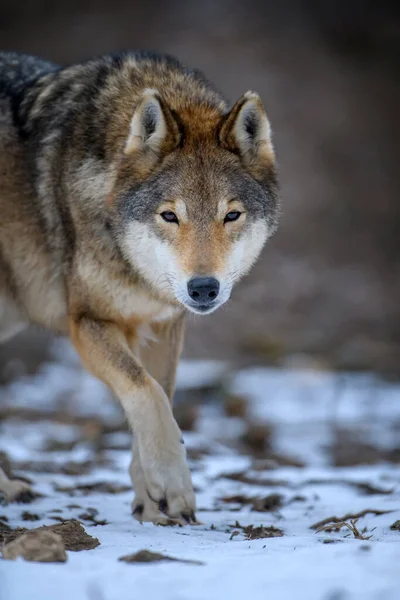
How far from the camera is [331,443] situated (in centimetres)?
823

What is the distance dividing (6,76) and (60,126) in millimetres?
899

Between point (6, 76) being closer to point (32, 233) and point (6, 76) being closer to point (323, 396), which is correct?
point (32, 233)

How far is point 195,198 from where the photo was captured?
4996 mm

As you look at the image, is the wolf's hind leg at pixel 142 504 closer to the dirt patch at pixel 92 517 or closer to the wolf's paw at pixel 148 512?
the wolf's paw at pixel 148 512

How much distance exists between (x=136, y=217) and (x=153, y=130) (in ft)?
1.72

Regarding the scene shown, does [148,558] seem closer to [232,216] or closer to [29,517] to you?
[29,517]

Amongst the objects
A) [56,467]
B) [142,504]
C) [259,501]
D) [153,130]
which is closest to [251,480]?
[259,501]

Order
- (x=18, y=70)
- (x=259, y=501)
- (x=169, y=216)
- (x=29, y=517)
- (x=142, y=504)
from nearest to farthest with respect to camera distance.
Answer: (x=29, y=517), (x=169, y=216), (x=142, y=504), (x=259, y=501), (x=18, y=70)

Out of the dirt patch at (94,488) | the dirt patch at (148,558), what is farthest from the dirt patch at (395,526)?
the dirt patch at (94,488)

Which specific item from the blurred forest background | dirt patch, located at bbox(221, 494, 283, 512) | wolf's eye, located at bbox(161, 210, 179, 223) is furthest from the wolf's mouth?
the blurred forest background

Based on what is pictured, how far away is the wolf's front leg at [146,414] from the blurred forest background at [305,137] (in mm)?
5827

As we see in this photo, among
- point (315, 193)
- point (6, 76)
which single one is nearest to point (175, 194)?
point (6, 76)

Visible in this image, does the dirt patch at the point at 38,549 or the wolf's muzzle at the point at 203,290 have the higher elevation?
the wolf's muzzle at the point at 203,290

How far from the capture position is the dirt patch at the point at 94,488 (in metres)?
5.82
